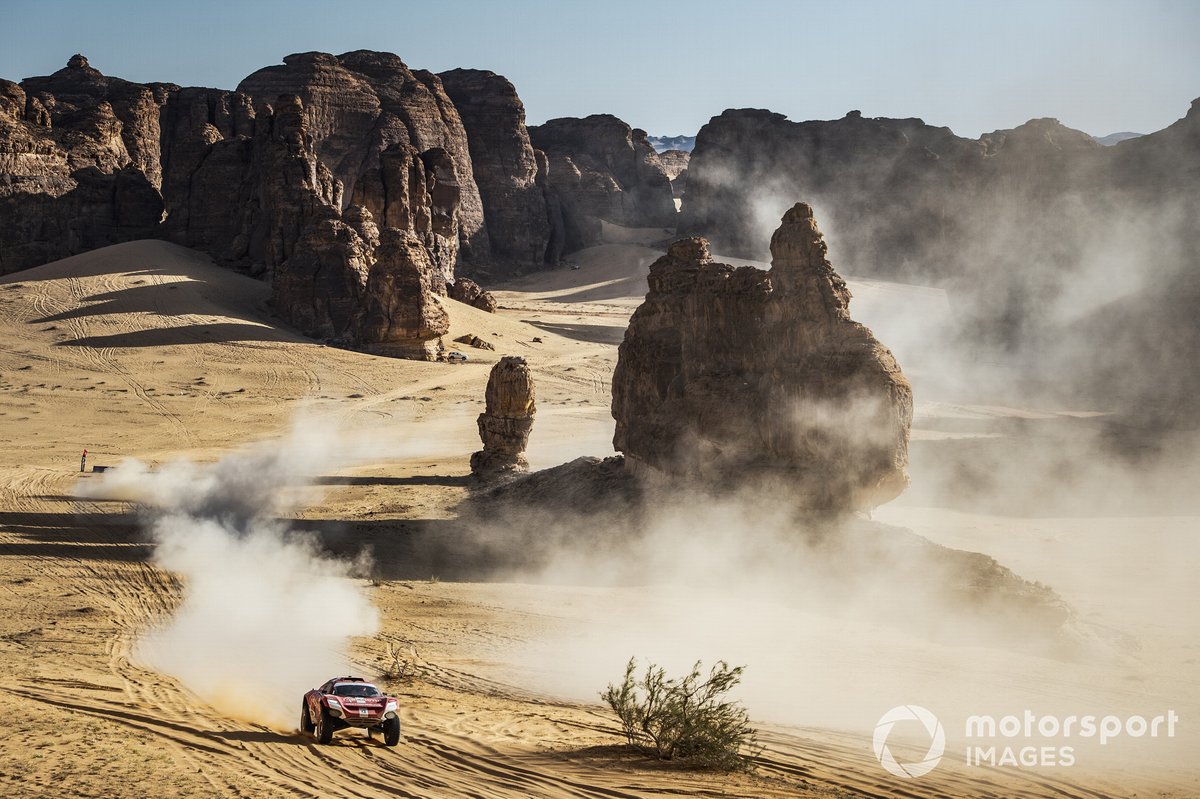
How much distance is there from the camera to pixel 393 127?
79.9 metres

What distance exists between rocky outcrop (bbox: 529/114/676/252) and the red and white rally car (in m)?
90.3

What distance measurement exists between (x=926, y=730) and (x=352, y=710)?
5.86m

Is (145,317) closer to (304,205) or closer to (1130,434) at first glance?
(304,205)

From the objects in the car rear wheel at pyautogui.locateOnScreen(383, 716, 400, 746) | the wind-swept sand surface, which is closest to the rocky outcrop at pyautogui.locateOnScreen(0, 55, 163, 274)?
the wind-swept sand surface

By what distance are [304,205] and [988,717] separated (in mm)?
46341

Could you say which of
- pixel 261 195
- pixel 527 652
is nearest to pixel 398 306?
pixel 261 195

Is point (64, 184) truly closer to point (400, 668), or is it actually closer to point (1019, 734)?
point (400, 668)

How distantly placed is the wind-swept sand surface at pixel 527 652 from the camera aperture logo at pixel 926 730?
0.43ft

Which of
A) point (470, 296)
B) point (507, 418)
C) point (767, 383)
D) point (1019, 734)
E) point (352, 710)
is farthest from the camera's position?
point (470, 296)

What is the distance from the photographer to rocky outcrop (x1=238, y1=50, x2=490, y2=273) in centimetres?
6631

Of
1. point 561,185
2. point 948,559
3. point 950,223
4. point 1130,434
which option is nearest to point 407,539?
point 948,559

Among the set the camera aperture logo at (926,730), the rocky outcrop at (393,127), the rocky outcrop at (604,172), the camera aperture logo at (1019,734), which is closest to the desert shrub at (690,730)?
the camera aperture logo at (926,730)

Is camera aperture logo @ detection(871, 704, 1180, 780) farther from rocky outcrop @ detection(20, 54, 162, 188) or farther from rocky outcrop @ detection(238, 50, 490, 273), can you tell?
rocky outcrop @ detection(20, 54, 162, 188)

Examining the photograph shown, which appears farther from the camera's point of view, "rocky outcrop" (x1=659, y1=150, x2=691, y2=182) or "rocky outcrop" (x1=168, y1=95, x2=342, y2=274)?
"rocky outcrop" (x1=659, y1=150, x2=691, y2=182)
